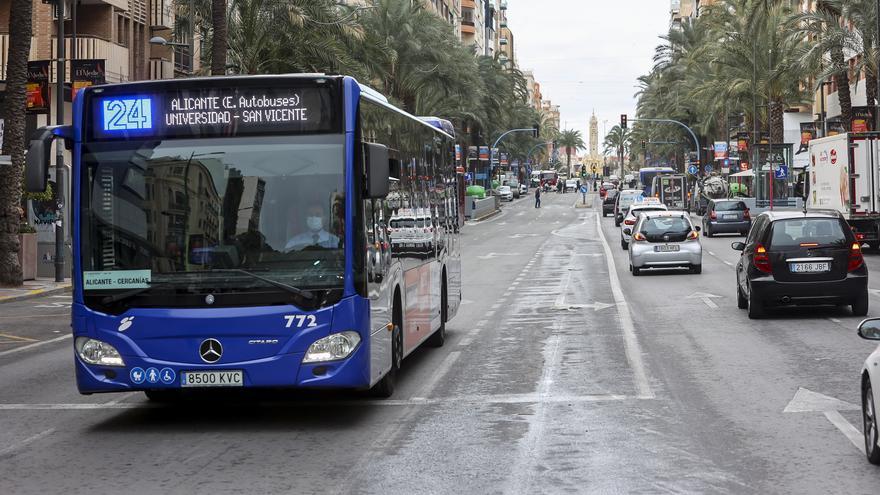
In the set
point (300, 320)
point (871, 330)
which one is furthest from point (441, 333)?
point (871, 330)

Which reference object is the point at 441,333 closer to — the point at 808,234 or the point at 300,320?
the point at 808,234

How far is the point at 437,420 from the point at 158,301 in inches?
94.6

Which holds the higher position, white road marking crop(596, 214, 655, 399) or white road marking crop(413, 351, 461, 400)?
white road marking crop(596, 214, 655, 399)

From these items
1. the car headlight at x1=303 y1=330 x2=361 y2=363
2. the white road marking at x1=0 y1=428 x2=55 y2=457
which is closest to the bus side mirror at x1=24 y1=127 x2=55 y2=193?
the white road marking at x1=0 y1=428 x2=55 y2=457

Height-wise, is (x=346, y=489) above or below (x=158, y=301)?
below

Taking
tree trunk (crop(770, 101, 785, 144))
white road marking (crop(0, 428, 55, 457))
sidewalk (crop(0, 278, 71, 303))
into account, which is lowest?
white road marking (crop(0, 428, 55, 457))

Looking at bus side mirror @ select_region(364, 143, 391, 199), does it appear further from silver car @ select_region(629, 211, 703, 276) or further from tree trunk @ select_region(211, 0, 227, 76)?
tree trunk @ select_region(211, 0, 227, 76)

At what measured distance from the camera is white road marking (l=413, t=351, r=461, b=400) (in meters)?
12.3

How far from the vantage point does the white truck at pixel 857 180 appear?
3741 cm

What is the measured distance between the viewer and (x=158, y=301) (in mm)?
10156

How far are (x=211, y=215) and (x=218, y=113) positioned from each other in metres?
0.83

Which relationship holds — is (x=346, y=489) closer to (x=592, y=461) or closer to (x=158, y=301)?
(x=592, y=461)

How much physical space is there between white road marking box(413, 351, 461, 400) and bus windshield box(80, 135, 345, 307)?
94.4 inches

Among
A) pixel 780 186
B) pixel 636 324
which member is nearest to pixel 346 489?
pixel 636 324
